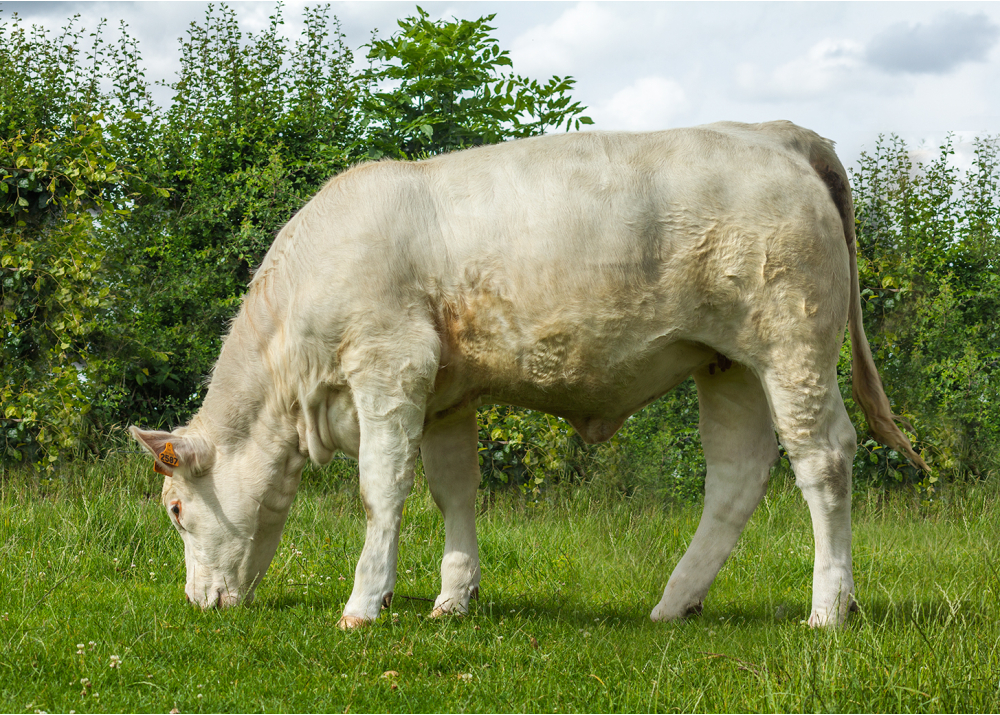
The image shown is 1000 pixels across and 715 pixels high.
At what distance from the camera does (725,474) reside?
4910 millimetres

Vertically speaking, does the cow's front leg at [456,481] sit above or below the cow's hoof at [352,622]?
above

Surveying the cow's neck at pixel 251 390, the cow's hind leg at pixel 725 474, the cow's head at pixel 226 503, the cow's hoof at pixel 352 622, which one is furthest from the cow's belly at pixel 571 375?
the cow's hoof at pixel 352 622

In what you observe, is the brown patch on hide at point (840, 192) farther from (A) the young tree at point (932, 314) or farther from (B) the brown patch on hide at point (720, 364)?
(A) the young tree at point (932, 314)

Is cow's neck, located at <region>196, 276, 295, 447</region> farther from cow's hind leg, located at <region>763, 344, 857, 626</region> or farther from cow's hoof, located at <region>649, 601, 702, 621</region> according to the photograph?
cow's hind leg, located at <region>763, 344, 857, 626</region>

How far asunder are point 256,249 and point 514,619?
→ 5.00 meters

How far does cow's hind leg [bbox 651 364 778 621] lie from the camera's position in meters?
4.85

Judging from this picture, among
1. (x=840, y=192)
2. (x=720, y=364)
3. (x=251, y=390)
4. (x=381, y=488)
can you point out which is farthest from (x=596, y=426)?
(x=251, y=390)

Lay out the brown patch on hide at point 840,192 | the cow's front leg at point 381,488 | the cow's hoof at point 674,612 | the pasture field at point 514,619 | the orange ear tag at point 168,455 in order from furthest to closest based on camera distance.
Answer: the cow's hoof at point 674,612
the orange ear tag at point 168,455
the brown patch on hide at point 840,192
the cow's front leg at point 381,488
the pasture field at point 514,619

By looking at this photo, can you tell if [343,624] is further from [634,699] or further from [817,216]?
[817,216]

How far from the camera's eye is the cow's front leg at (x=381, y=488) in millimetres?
4285

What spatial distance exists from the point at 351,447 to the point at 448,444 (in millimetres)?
574

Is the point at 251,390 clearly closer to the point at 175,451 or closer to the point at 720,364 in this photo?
the point at 175,451

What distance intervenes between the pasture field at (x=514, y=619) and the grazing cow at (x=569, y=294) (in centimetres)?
50

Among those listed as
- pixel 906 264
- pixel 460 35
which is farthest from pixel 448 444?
pixel 906 264
